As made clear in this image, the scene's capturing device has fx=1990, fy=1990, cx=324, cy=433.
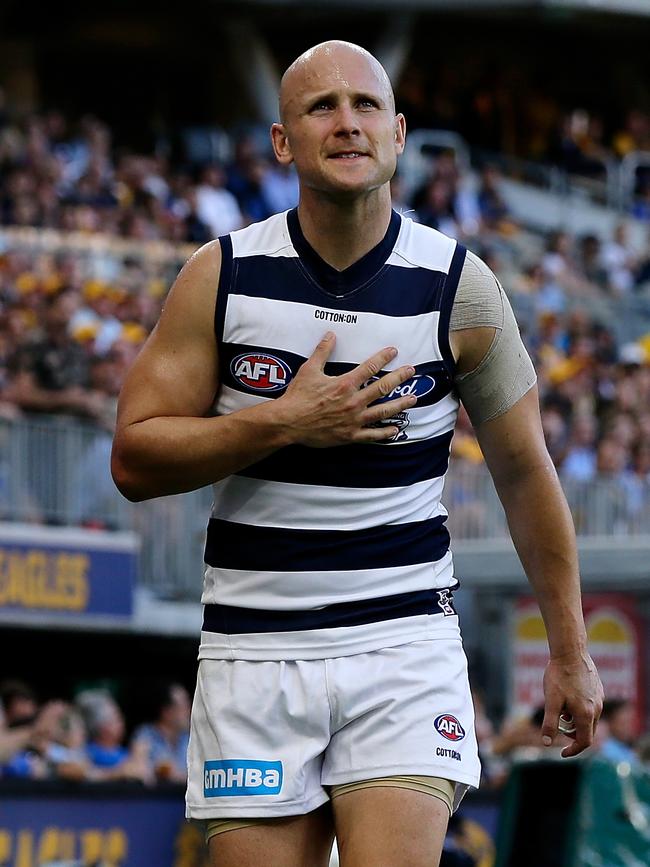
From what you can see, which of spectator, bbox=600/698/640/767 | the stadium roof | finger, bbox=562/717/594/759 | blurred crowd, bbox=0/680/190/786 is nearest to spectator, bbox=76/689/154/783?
blurred crowd, bbox=0/680/190/786

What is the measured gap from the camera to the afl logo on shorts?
15.1 ft

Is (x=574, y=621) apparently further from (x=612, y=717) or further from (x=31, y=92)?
(x=31, y=92)

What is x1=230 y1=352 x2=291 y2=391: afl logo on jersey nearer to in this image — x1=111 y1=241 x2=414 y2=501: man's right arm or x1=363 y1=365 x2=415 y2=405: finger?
x1=111 y1=241 x2=414 y2=501: man's right arm

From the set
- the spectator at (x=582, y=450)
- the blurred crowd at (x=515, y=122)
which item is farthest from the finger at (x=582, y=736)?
the blurred crowd at (x=515, y=122)

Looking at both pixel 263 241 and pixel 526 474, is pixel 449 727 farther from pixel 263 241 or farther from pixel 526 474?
pixel 263 241

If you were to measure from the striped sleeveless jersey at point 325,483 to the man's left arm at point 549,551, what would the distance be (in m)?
0.22

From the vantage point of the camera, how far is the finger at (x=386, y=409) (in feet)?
14.7

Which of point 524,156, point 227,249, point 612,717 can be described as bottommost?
point 612,717

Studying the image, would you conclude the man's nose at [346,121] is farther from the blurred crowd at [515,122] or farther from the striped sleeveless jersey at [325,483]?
the blurred crowd at [515,122]

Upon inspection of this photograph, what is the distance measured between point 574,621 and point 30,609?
955 cm

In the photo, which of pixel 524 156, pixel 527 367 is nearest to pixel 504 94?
pixel 524 156

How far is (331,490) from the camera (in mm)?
4602

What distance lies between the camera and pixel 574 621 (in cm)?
477

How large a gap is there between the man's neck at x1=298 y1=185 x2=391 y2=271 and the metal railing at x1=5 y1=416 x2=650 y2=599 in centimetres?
863
